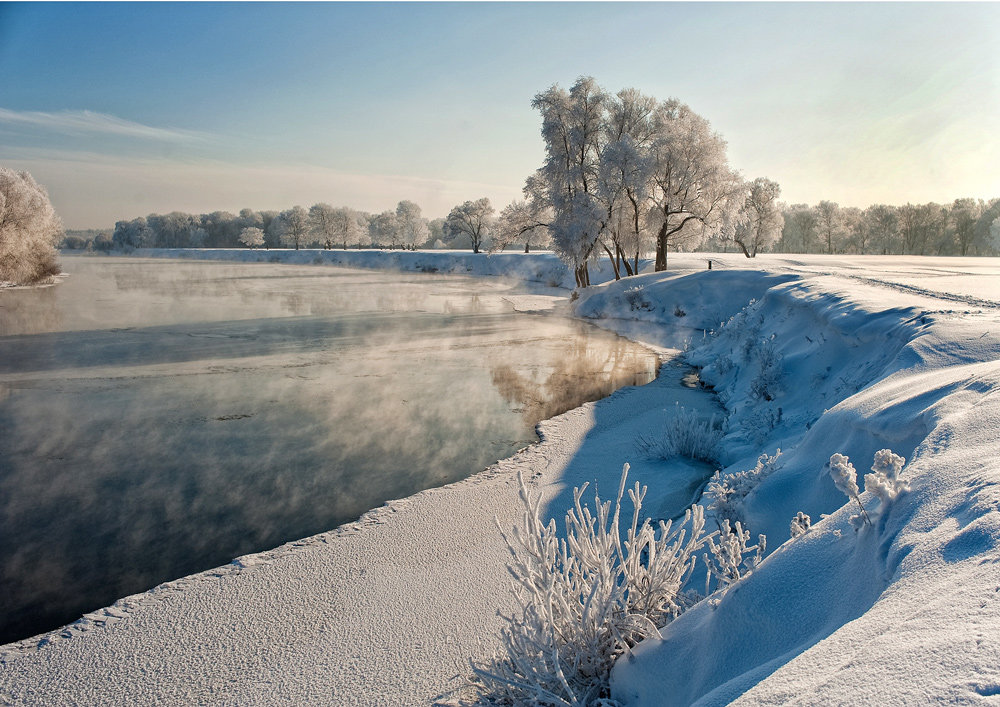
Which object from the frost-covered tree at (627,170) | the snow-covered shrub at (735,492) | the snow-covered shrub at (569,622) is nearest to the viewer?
the snow-covered shrub at (569,622)

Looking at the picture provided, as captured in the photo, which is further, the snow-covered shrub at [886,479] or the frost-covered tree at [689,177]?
the frost-covered tree at [689,177]

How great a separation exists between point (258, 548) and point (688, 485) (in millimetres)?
4800

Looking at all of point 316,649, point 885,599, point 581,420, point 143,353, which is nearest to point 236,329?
point 143,353

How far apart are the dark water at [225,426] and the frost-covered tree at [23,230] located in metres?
18.6

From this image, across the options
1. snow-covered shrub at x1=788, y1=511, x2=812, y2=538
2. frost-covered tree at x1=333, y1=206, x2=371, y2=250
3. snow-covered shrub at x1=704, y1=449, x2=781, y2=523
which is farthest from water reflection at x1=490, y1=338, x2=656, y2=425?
frost-covered tree at x1=333, y1=206, x2=371, y2=250

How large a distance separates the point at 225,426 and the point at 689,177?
25397 mm

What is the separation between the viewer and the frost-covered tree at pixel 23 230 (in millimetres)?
33969

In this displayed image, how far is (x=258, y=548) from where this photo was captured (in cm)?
558

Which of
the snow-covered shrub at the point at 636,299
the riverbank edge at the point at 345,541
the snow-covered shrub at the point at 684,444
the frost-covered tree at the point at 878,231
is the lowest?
the riverbank edge at the point at 345,541

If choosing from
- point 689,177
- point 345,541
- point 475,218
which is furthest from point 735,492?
point 475,218

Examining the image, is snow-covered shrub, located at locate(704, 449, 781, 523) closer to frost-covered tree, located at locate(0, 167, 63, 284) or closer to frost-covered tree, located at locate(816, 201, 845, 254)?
frost-covered tree, located at locate(0, 167, 63, 284)

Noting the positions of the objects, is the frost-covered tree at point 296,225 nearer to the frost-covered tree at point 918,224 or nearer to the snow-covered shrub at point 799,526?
the frost-covered tree at point 918,224

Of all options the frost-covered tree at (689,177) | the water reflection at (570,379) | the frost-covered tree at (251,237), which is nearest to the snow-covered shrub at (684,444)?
the water reflection at (570,379)

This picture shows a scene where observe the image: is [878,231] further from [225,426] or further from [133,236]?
[133,236]
